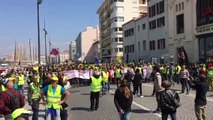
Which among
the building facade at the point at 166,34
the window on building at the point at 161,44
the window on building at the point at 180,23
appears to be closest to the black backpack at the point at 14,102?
the building facade at the point at 166,34

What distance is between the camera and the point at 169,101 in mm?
10133

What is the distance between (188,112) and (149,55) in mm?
49323

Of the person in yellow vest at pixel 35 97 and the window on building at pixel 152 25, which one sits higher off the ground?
the window on building at pixel 152 25

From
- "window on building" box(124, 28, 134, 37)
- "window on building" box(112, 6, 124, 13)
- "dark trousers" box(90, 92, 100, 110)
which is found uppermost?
"window on building" box(112, 6, 124, 13)

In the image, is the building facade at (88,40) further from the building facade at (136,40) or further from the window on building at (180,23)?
the window on building at (180,23)

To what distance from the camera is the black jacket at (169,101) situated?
33.2 feet

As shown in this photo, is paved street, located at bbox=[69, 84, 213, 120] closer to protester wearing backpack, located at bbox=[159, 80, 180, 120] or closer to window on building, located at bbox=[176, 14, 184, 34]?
protester wearing backpack, located at bbox=[159, 80, 180, 120]

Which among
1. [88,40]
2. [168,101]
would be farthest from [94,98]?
[88,40]

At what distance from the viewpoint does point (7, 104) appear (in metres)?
9.56

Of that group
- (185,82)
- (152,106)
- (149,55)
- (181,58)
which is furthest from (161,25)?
(152,106)

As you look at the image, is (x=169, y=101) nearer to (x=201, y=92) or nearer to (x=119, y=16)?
(x=201, y=92)

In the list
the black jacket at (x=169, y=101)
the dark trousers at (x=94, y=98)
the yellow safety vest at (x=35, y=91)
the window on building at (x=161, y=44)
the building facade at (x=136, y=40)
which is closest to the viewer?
the black jacket at (x=169, y=101)

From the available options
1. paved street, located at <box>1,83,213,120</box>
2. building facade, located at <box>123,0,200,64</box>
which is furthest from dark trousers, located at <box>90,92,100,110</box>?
building facade, located at <box>123,0,200,64</box>

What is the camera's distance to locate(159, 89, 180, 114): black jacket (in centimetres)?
1012
